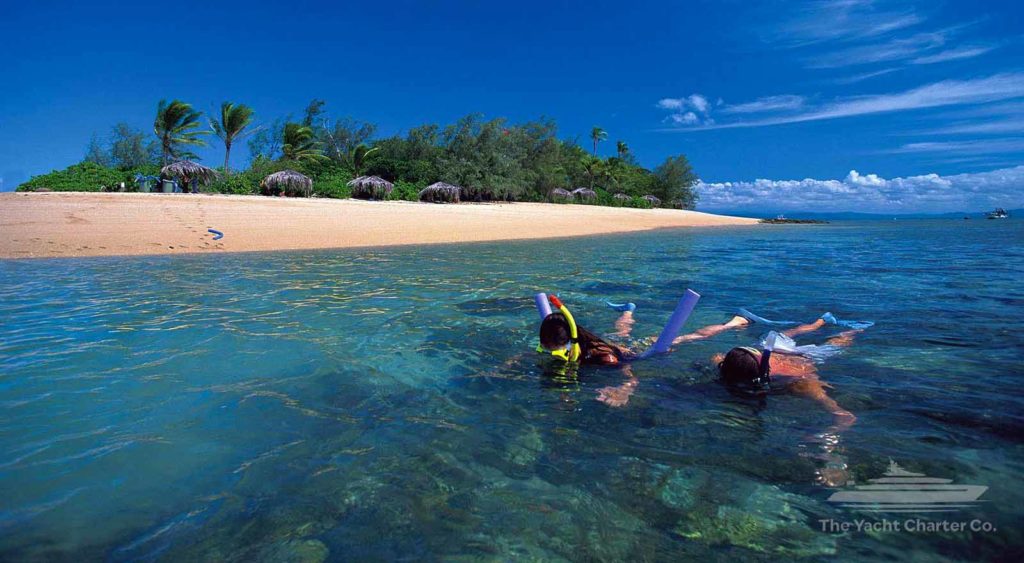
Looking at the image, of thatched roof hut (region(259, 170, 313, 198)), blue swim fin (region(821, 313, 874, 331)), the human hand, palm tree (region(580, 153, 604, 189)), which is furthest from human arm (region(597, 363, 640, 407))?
palm tree (region(580, 153, 604, 189))

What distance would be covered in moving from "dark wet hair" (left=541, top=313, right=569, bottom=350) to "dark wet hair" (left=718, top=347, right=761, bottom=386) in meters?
1.39

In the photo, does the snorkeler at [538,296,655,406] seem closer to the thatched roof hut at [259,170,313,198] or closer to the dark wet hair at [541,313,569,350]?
the dark wet hair at [541,313,569,350]

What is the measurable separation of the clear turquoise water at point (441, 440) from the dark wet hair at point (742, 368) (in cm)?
22

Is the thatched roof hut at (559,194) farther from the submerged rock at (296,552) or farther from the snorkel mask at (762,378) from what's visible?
the submerged rock at (296,552)

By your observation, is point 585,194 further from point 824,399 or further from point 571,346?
point 824,399

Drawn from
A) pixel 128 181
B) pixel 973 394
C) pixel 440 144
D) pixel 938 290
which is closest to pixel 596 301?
pixel 973 394

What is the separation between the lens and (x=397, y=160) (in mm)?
47594

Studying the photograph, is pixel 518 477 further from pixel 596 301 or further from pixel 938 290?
pixel 938 290

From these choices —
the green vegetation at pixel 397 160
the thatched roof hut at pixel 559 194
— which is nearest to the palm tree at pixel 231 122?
the green vegetation at pixel 397 160

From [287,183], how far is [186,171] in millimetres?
5834

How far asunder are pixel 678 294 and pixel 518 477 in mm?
7059

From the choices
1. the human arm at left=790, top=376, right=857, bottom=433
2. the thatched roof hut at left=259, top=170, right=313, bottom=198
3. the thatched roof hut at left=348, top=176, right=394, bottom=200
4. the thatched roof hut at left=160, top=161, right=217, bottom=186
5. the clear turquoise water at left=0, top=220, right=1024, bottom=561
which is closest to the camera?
the clear turquoise water at left=0, top=220, right=1024, bottom=561

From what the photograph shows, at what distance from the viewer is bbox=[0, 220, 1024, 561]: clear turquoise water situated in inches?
85.4

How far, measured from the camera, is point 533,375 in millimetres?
4410
